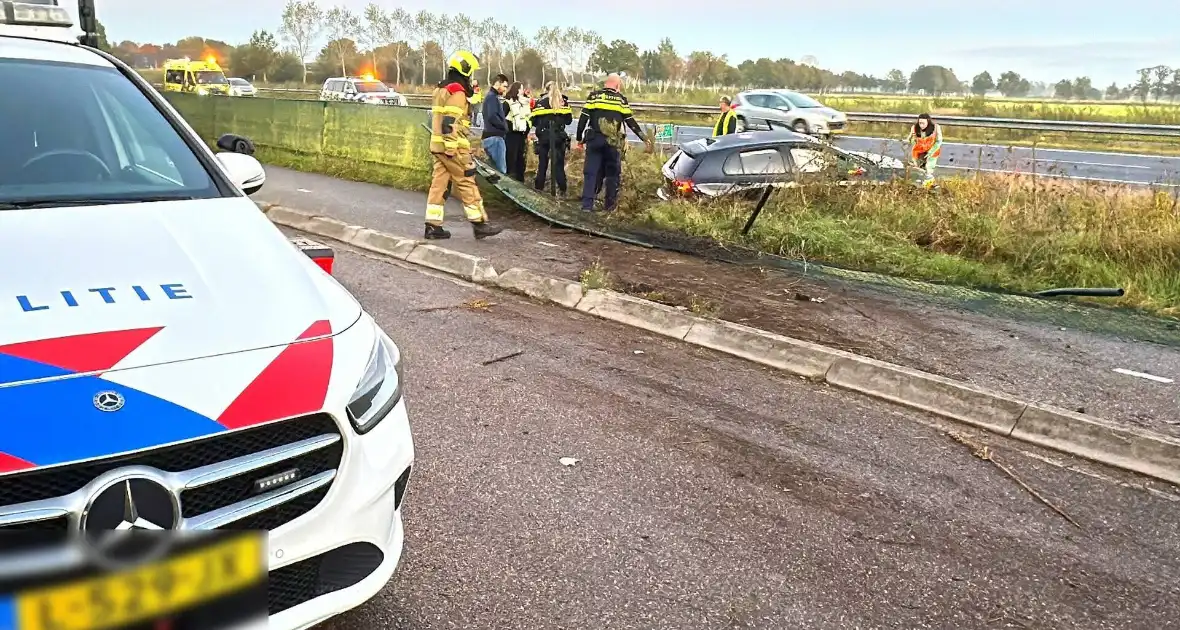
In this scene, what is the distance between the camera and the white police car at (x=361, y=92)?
34.4m

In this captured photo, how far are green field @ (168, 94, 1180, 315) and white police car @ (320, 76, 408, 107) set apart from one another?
24.1m

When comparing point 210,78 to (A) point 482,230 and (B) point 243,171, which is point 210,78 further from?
(B) point 243,171

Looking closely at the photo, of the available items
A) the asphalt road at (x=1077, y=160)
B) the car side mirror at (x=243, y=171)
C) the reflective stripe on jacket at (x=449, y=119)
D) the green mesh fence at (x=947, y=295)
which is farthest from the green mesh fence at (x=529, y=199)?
the asphalt road at (x=1077, y=160)

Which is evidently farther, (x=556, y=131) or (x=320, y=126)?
(x=320, y=126)

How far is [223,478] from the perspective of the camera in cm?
208

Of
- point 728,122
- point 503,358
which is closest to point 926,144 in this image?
point 728,122

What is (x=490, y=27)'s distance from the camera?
80625mm

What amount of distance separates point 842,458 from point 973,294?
158 inches

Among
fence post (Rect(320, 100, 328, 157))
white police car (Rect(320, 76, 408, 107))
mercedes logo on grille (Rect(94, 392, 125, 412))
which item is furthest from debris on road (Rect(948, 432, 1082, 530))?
white police car (Rect(320, 76, 408, 107))

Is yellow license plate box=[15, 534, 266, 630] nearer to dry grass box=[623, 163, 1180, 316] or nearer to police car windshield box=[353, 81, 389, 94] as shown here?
dry grass box=[623, 163, 1180, 316]

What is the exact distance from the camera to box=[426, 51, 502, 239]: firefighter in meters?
9.08

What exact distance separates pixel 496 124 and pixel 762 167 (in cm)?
414

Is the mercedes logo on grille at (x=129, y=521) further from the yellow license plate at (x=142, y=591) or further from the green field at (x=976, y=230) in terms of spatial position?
the green field at (x=976, y=230)

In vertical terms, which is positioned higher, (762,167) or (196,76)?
(196,76)
